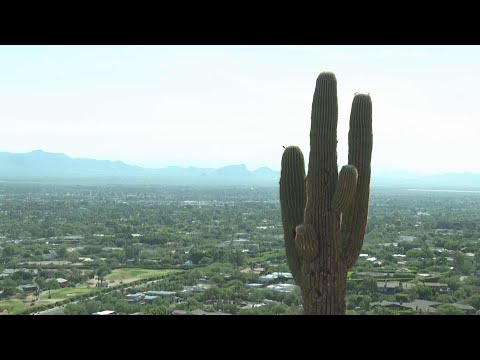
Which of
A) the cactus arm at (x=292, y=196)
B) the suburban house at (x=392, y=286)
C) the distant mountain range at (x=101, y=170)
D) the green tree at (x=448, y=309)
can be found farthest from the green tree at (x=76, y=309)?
the distant mountain range at (x=101, y=170)

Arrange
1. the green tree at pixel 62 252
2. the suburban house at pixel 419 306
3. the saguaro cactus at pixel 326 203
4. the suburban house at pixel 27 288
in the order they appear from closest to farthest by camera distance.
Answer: the saguaro cactus at pixel 326 203
the suburban house at pixel 419 306
the suburban house at pixel 27 288
the green tree at pixel 62 252

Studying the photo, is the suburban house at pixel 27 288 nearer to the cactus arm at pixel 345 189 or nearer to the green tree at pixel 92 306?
the green tree at pixel 92 306

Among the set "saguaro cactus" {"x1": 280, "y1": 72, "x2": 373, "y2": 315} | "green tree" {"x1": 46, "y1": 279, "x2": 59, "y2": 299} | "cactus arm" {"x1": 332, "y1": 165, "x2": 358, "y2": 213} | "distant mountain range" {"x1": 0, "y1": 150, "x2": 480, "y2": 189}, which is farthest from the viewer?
"distant mountain range" {"x1": 0, "y1": 150, "x2": 480, "y2": 189}

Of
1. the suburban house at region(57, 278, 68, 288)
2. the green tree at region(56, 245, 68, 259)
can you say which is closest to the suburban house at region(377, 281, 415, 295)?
the suburban house at region(57, 278, 68, 288)

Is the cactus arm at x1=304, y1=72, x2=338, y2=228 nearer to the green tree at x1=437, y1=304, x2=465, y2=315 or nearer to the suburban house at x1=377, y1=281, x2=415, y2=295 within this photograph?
the green tree at x1=437, y1=304, x2=465, y2=315

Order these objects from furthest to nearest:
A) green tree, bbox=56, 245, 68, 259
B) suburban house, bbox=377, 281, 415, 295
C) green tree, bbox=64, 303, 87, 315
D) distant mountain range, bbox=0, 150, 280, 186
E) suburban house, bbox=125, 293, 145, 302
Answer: distant mountain range, bbox=0, 150, 280, 186, green tree, bbox=56, 245, 68, 259, suburban house, bbox=125, 293, 145, 302, green tree, bbox=64, 303, 87, 315, suburban house, bbox=377, 281, 415, 295

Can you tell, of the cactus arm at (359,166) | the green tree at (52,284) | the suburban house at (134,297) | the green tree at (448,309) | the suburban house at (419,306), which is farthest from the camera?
the green tree at (52,284)

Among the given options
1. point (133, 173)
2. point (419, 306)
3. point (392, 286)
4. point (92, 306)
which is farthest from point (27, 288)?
point (133, 173)

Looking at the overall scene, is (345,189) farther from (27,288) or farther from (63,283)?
(63,283)
